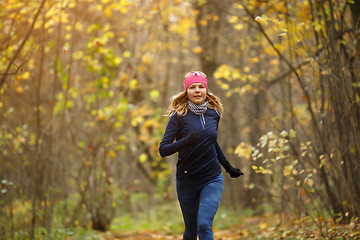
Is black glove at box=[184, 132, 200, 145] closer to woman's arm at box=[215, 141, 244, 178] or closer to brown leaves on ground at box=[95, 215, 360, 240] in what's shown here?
woman's arm at box=[215, 141, 244, 178]

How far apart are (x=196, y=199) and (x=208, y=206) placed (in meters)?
0.28

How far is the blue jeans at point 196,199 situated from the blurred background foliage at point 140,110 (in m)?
2.07

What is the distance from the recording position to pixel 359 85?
241 inches

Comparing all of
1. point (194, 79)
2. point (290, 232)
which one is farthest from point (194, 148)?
point (290, 232)

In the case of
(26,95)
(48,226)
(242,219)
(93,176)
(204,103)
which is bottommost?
(242,219)

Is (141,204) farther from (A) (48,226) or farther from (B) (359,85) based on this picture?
(B) (359,85)

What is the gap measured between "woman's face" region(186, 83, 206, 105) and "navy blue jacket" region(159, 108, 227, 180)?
149 millimetres

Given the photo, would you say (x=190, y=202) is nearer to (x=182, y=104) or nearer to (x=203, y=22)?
(x=182, y=104)

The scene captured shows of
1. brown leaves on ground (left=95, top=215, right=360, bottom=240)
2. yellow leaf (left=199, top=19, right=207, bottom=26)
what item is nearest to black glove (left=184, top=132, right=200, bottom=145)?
brown leaves on ground (left=95, top=215, right=360, bottom=240)

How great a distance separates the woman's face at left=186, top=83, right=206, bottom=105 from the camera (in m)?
4.45

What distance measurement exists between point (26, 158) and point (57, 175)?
1056mm

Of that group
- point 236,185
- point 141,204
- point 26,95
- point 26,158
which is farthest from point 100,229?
point 141,204

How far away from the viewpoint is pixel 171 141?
430 centimetres

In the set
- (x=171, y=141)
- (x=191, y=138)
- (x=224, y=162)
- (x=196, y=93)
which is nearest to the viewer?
(x=191, y=138)
